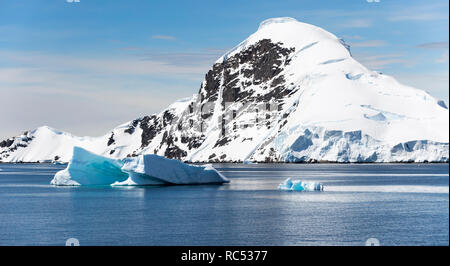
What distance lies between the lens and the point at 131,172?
206ft

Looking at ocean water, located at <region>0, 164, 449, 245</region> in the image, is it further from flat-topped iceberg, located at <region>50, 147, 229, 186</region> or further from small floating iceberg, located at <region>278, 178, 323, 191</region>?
small floating iceberg, located at <region>278, 178, 323, 191</region>

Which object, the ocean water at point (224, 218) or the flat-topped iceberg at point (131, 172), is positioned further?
the flat-topped iceberg at point (131, 172)

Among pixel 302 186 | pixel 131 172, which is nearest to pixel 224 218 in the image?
pixel 302 186

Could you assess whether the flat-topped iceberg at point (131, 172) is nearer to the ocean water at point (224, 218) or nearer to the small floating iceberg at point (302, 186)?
the ocean water at point (224, 218)

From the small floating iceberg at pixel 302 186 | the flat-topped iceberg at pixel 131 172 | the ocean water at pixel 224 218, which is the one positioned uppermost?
the flat-topped iceberg at pixel 131 172

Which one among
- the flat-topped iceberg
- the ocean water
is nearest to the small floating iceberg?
the ocean water

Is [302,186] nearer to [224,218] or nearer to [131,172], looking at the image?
[131,172]

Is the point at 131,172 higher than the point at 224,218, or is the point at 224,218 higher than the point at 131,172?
the point at 131,172

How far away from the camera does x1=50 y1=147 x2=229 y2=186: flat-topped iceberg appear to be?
199 ft

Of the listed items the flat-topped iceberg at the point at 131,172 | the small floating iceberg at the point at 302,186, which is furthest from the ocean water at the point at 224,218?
the small floating iceberg at the point at 302,186

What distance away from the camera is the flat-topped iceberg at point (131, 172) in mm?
60688
